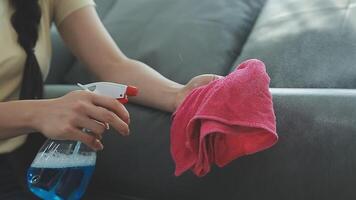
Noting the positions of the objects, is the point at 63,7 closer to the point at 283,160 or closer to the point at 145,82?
the point at 145,82

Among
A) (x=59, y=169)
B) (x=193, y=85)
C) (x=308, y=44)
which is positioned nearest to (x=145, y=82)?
(x=193, y=85)

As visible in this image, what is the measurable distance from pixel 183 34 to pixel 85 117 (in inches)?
21.8

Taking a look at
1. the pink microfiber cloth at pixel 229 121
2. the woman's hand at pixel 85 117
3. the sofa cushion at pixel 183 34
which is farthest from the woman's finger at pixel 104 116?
the sofa cushion at pixel 183 34

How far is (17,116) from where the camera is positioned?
844mm

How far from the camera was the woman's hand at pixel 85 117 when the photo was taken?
77cm

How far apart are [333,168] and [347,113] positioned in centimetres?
9

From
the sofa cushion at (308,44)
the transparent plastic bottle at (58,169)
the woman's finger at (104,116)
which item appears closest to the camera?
the woman's finger at (104,116)

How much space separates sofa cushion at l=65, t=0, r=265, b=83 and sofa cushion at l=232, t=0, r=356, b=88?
0.05 metres

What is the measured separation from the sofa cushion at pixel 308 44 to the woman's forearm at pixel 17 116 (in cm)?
51

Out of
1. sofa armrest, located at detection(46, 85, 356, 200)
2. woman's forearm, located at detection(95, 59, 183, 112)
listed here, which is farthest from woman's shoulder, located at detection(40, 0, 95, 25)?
A: sofa armrest, located at detection(46, 85, 356, 200)

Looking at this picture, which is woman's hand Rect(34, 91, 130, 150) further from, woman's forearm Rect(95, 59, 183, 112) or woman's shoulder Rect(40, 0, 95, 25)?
woman's shoulder Rect(40, 0, 95, 25)

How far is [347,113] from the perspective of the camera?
82cm

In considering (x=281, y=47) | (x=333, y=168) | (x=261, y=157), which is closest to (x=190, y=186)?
(x=261, y=157)

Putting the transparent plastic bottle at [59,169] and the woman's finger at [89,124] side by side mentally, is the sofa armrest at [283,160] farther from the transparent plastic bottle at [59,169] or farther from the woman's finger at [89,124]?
the woman's finger at [89,124]
